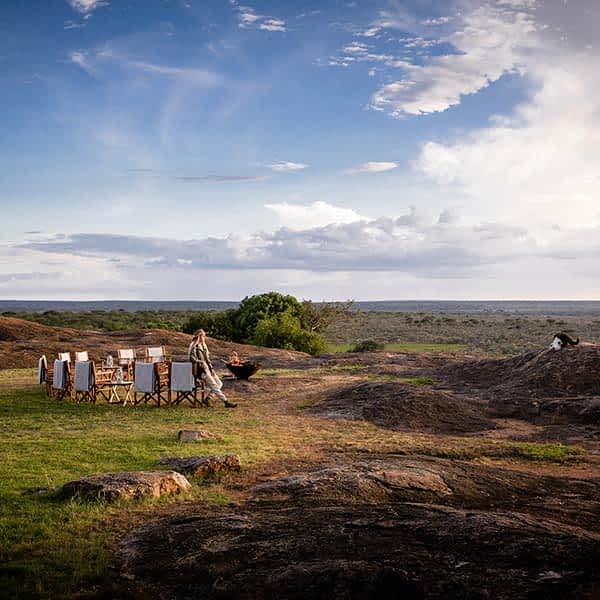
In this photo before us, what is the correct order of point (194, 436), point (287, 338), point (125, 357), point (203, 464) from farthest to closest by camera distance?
point (287, 338) → point (125, 357) → point (194, 436) → point (203, 464)

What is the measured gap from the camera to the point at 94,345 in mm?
32250

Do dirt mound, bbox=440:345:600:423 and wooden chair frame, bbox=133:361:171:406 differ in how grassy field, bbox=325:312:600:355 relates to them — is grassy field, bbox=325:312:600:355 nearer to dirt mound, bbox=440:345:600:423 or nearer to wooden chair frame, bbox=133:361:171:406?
dirt mound, bbox=440:345:600:423

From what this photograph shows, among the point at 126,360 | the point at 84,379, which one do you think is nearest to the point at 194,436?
the point at 84,379

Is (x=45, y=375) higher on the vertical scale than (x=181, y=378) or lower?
lower

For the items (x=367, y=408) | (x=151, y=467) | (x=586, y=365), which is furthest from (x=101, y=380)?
(x=586, y=365)

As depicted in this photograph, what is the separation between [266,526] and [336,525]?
71 cm

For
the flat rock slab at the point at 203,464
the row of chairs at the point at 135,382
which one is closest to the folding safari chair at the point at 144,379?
the row of chairs at the point at 135,382

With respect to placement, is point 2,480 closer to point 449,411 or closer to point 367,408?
point 367,408

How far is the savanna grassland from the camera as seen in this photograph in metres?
5.40

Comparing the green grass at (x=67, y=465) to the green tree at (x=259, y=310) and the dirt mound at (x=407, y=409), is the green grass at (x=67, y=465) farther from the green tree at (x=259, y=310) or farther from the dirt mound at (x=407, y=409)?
the green tree at (x=259, y=310)

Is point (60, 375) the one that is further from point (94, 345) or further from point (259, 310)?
point (259, 310)

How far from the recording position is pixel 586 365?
18922 millimetres

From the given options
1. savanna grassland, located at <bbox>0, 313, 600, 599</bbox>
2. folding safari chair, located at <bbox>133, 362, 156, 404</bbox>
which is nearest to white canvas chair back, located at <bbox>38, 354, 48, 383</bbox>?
savanna grassland, located at <bbox>0, 313, 600, 599</bbox>

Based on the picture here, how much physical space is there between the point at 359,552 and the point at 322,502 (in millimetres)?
1999
